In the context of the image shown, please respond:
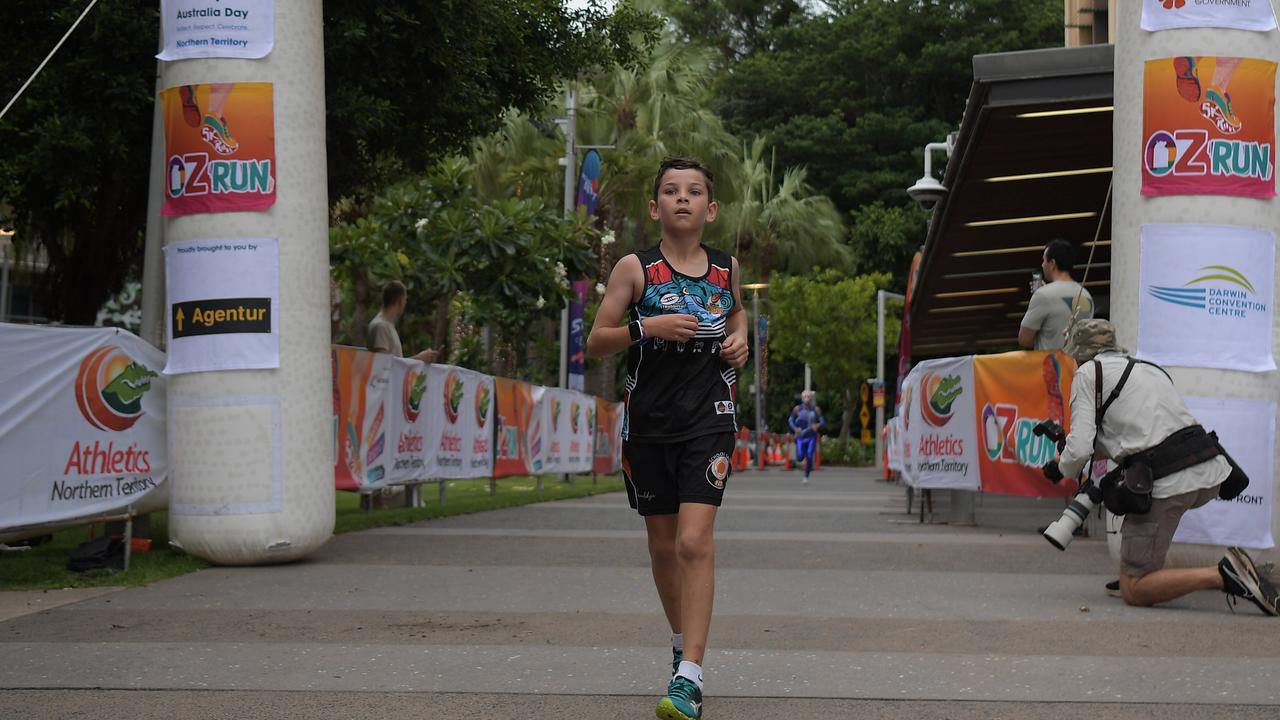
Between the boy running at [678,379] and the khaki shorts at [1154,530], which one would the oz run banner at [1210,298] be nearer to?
the khaki shorts at [1154,530]

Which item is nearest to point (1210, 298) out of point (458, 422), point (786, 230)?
point (458, 422)

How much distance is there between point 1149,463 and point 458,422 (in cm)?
1012

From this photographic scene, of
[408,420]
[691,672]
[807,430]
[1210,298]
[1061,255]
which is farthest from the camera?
[807,430]

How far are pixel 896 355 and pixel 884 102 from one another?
9513mm

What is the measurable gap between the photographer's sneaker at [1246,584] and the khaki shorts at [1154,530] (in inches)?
12.0

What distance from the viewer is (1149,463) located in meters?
8.00

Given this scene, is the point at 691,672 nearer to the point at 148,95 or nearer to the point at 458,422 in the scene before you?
the point at 148,95

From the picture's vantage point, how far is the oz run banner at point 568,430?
2266 cm

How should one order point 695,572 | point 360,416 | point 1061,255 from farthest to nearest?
point 360,416
point 1061,255
point 695,572

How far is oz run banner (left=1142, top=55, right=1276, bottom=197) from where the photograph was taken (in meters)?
9.27

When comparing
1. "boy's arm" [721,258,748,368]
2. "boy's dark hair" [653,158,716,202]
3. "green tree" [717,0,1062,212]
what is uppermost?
"green tree" [717,0,1062,212]

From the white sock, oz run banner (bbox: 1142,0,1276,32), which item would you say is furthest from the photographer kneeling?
the white sock

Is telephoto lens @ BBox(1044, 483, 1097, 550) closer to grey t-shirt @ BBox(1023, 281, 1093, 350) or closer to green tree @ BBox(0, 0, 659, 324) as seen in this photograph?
grey t-shirt @ BBox(1023, 281, 1093, 350)

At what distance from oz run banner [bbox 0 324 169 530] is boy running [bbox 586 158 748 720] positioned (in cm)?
463
